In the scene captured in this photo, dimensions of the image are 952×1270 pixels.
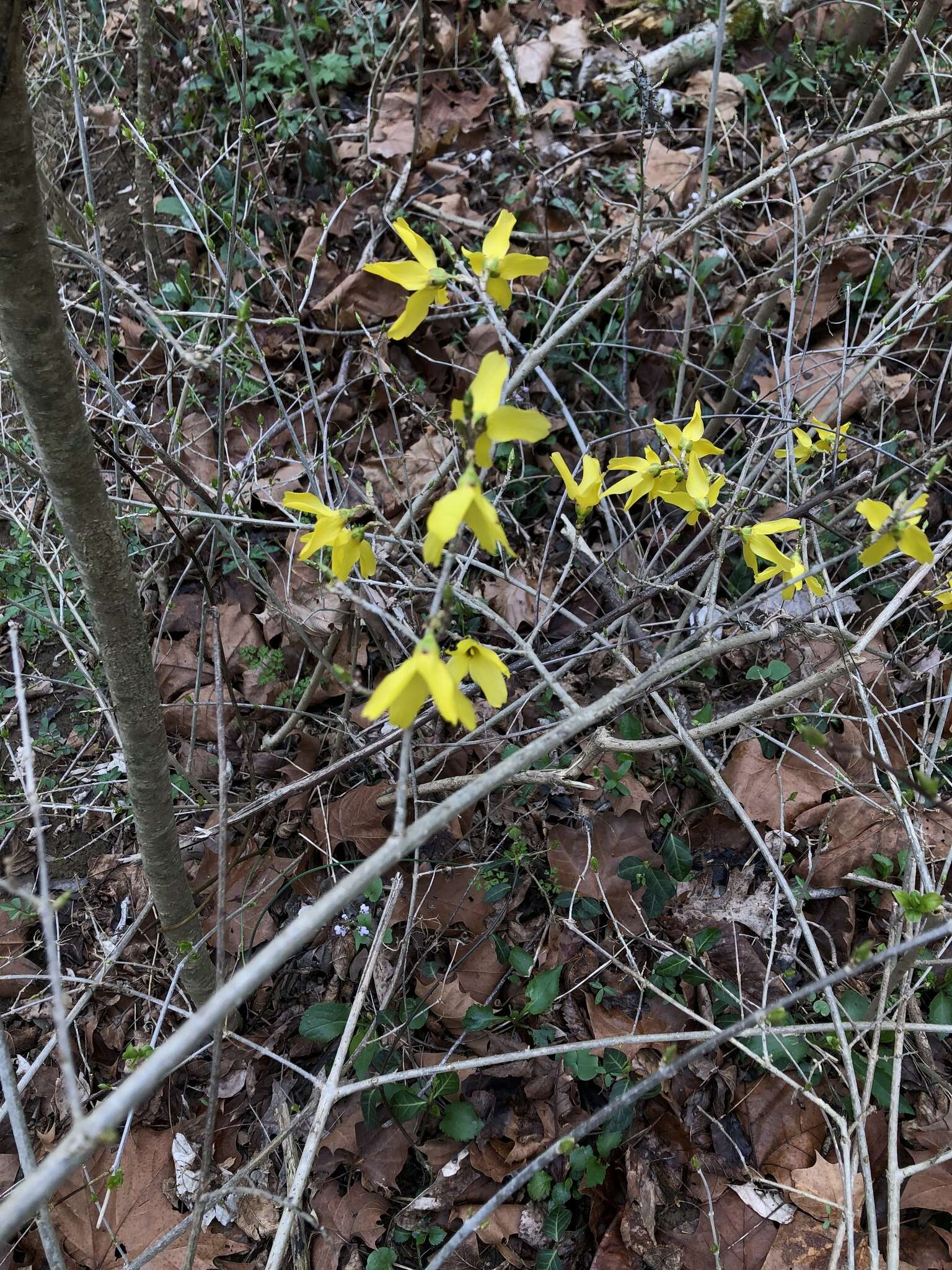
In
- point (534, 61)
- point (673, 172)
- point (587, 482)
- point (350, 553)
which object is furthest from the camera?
point (534, 61)

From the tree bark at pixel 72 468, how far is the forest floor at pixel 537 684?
206 millimetres

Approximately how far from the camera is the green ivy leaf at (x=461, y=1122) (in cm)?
211

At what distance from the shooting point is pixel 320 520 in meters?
1.56

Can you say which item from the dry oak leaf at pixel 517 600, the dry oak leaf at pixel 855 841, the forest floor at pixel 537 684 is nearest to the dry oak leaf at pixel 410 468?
the forest floor at pixel 537 684

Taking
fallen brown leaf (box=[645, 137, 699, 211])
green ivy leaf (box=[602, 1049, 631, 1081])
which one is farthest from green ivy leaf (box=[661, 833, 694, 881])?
fallen brown leaf (box=[645, 137, 699, 211])

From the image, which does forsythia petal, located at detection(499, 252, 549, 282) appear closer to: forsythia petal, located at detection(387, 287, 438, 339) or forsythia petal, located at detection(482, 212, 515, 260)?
forsythia petal, located at detection(482, 212, 515, 260)

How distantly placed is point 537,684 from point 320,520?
112 centimetres

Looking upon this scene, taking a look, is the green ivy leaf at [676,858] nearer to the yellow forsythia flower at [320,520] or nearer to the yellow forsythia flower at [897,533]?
the yellow forsythia flower at [897,533]

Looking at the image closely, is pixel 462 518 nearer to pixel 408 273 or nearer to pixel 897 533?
pixel 408 273

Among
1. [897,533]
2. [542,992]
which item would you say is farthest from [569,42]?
[542,992]

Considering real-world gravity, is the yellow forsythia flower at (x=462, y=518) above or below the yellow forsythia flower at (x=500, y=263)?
below

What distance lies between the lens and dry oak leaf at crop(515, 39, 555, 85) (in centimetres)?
389

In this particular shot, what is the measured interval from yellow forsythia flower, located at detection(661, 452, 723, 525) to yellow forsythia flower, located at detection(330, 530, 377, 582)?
732mm

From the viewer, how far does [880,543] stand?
153cm
